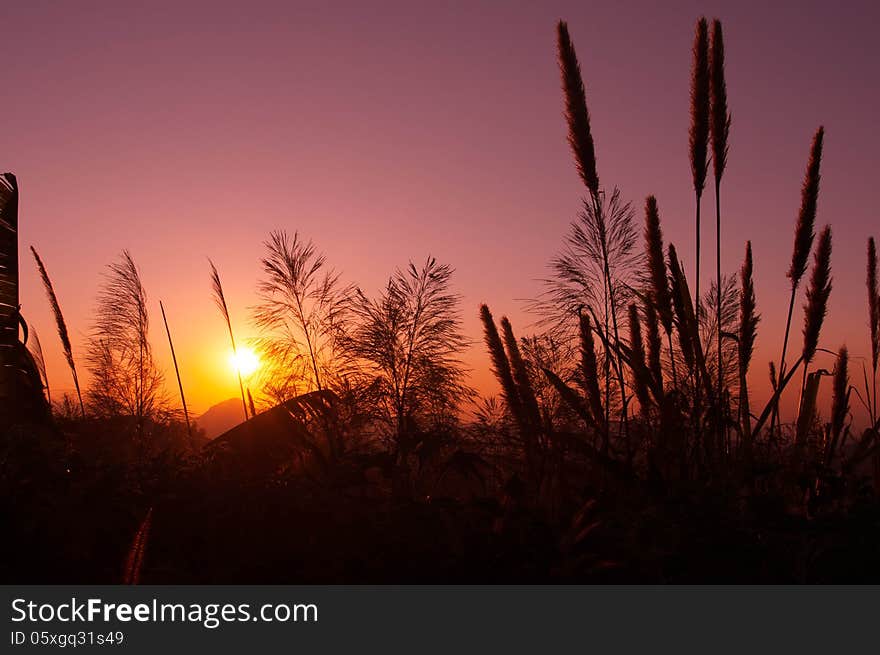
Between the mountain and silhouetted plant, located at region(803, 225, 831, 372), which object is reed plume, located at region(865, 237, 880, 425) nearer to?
silhouetted plant, located at region(803, 225, 831, 372)

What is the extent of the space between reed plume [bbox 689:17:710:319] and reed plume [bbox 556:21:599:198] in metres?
0.50

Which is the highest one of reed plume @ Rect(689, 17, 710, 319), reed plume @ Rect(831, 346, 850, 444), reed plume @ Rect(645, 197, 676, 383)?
reed plume @ Rect(689, 17, 710, 319)

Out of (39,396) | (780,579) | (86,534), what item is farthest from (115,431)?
(780,579)

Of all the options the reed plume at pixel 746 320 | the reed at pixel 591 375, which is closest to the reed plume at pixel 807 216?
the reed plume at pixel 746 320

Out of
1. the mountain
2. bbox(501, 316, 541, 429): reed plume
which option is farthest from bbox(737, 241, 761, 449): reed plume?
the mountain

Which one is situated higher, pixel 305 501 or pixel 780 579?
pixel 305 501

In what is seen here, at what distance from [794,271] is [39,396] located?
3.74 m

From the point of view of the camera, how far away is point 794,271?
3.61 meters

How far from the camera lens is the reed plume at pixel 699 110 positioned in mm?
3285

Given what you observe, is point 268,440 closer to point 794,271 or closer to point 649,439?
point 649,439

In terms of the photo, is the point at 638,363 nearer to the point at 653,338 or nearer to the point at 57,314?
the point at 653,338

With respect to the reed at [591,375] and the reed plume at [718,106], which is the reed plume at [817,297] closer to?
the reed plume at [718,106]

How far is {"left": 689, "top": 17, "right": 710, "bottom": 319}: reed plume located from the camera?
3.29 m

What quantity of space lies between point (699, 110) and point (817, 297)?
4.11ft
